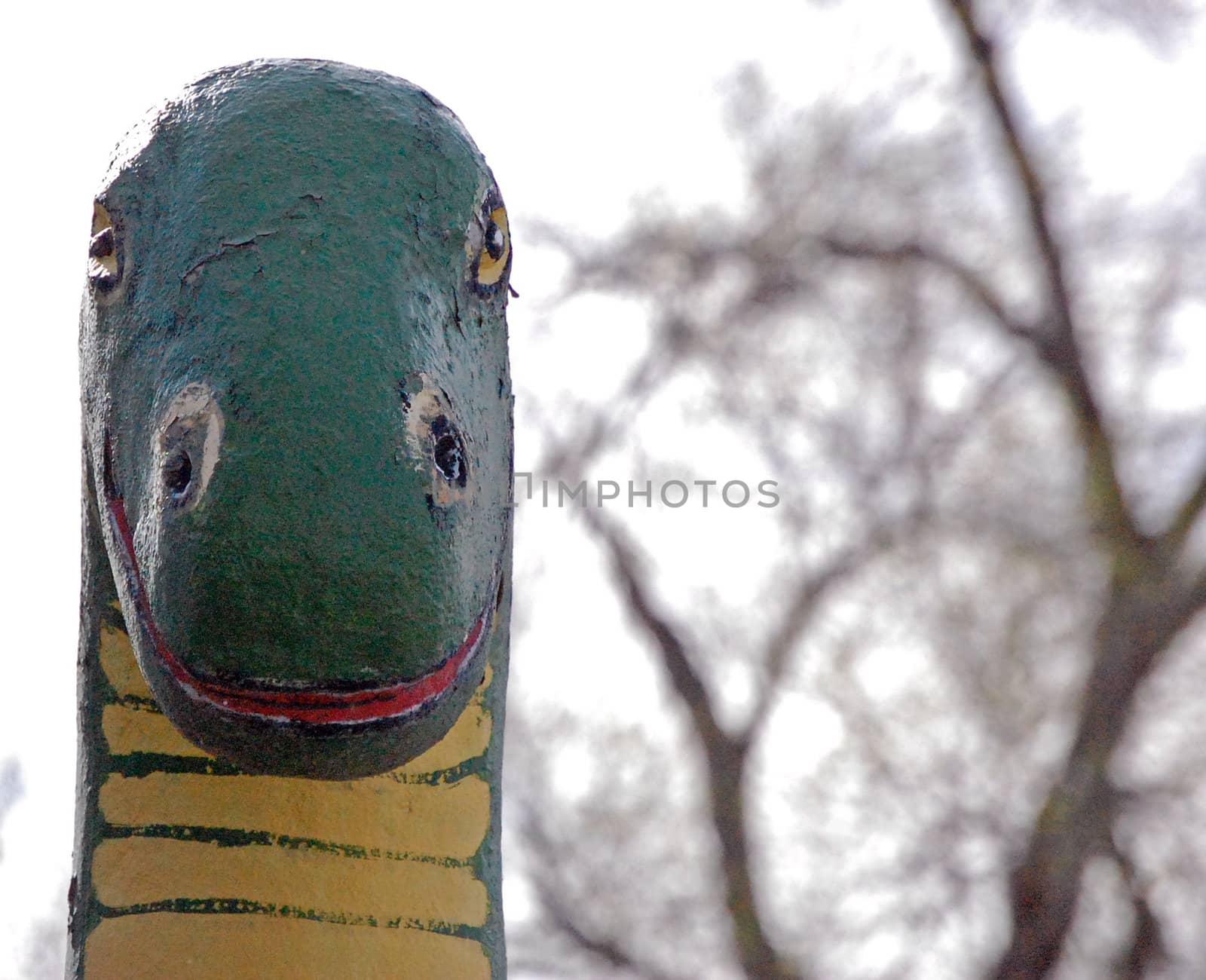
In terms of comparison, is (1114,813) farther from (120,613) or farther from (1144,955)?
(120,613)

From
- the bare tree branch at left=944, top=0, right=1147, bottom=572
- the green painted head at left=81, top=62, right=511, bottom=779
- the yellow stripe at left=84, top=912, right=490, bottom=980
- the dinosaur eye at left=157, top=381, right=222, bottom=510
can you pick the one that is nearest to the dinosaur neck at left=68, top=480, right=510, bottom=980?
the yellow stripe at left=84, top=912, right=490, bottom=980

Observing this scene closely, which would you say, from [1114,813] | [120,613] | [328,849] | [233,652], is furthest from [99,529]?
[1114,813]

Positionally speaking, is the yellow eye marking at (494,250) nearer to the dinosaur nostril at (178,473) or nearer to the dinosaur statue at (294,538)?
the dinosaur statue at (294,538)

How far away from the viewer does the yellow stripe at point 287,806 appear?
131 cm

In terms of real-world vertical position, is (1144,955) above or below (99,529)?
below

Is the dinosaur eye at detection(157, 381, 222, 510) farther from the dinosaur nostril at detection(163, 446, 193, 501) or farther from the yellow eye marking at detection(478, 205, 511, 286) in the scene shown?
the yellow eye marking at detection(478, 205, 511, 286)

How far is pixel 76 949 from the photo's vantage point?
4.34 ft

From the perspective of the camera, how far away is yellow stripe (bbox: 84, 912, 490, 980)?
1.27m

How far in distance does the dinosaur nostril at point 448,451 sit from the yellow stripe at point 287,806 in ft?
1.37

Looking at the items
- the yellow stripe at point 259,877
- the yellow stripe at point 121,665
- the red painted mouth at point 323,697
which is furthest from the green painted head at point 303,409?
the yellow stripe at point 259,877

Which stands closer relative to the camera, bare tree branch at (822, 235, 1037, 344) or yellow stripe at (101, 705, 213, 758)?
yellow stripe at (101, 705, 213, 758)

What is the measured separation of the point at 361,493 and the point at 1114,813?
3.81 m

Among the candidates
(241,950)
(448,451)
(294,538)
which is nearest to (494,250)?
(448,451)

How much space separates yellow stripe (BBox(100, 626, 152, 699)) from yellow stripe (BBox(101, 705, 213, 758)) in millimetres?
17
